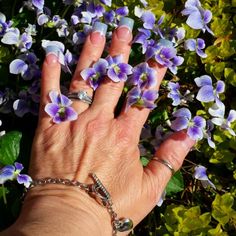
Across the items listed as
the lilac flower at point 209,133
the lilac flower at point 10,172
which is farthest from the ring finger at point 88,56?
the lilac flower at point 209,133

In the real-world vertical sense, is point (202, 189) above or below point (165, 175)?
below

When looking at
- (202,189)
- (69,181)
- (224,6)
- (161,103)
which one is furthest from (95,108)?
(224,6)

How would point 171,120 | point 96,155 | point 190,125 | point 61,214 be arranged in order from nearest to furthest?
point 61,214
point 96,155
point 190,125
point 171,120

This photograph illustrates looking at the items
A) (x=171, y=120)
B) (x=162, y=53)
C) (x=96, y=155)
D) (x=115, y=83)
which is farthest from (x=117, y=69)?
(x=171, y=120)

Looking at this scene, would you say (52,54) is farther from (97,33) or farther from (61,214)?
(61,214)

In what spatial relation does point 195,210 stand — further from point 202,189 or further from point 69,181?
point 69,181

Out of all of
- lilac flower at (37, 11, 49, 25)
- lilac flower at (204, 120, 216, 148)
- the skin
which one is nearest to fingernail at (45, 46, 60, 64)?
the skin

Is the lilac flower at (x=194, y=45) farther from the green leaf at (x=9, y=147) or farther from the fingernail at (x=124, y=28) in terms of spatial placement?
the green leaf at (x=9, y=147)
